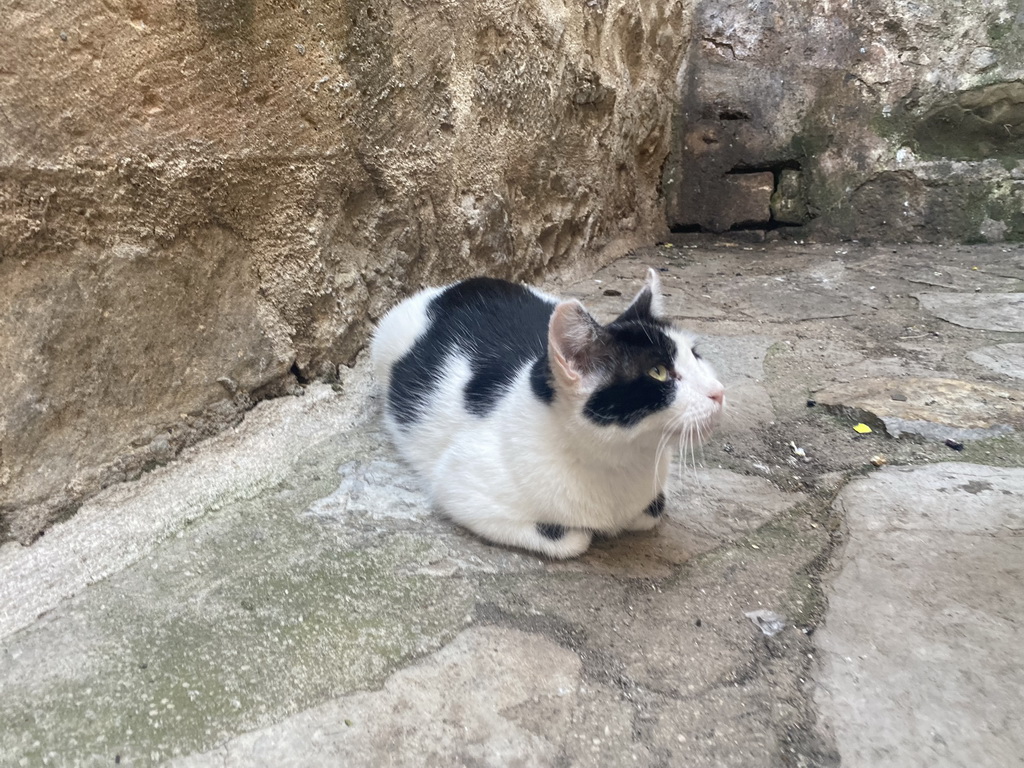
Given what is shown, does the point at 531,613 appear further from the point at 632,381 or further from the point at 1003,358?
the point at 1003,358

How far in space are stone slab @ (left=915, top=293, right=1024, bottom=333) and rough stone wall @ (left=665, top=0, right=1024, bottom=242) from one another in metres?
1.24

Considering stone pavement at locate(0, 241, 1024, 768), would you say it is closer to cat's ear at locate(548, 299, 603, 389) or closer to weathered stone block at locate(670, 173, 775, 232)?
cat's ear at locate(548, 299, 603, 389)

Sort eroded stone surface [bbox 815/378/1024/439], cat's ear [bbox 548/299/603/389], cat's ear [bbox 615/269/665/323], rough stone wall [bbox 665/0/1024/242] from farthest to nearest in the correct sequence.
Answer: rough stone wall [bbox 665/0/1024/242]
eroded stone surface [bbox 815/378/1024/439]
cat's ear [bbox 615/269/665/323]
cat's ear [bbox 548/299/603/389]

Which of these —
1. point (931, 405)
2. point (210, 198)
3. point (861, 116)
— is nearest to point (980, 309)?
point (931, 405)

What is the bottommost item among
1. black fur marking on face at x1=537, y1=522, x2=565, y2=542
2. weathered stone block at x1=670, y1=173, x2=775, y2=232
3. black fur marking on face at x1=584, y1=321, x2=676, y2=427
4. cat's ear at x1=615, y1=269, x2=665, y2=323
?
black fur marking on face at x1=537, y1=522, x2=565, y2=542

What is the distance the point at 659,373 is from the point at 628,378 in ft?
0.22

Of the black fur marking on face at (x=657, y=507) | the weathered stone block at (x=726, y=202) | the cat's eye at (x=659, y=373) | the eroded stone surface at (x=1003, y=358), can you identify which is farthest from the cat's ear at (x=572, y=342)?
the weathered stone block at (x=726, y=202)

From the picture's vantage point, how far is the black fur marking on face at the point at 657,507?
1.66 meters

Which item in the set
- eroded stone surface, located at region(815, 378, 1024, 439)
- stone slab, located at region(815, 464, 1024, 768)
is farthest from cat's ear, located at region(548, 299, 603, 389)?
eroded stone surface, located at region(815, 378, 1024, 439)

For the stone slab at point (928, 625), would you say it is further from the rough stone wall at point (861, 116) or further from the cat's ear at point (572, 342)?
the rough stone wall at point (861, 116)

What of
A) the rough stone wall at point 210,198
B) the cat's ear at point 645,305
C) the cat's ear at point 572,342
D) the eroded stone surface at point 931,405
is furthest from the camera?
the eroded stone surface at point 931,405

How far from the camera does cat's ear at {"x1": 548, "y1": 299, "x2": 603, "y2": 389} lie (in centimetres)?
136

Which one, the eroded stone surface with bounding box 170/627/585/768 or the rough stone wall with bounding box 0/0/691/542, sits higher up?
the rough stone wall with bounding box 0/0/691/542

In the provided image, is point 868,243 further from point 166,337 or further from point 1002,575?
point 166,337
